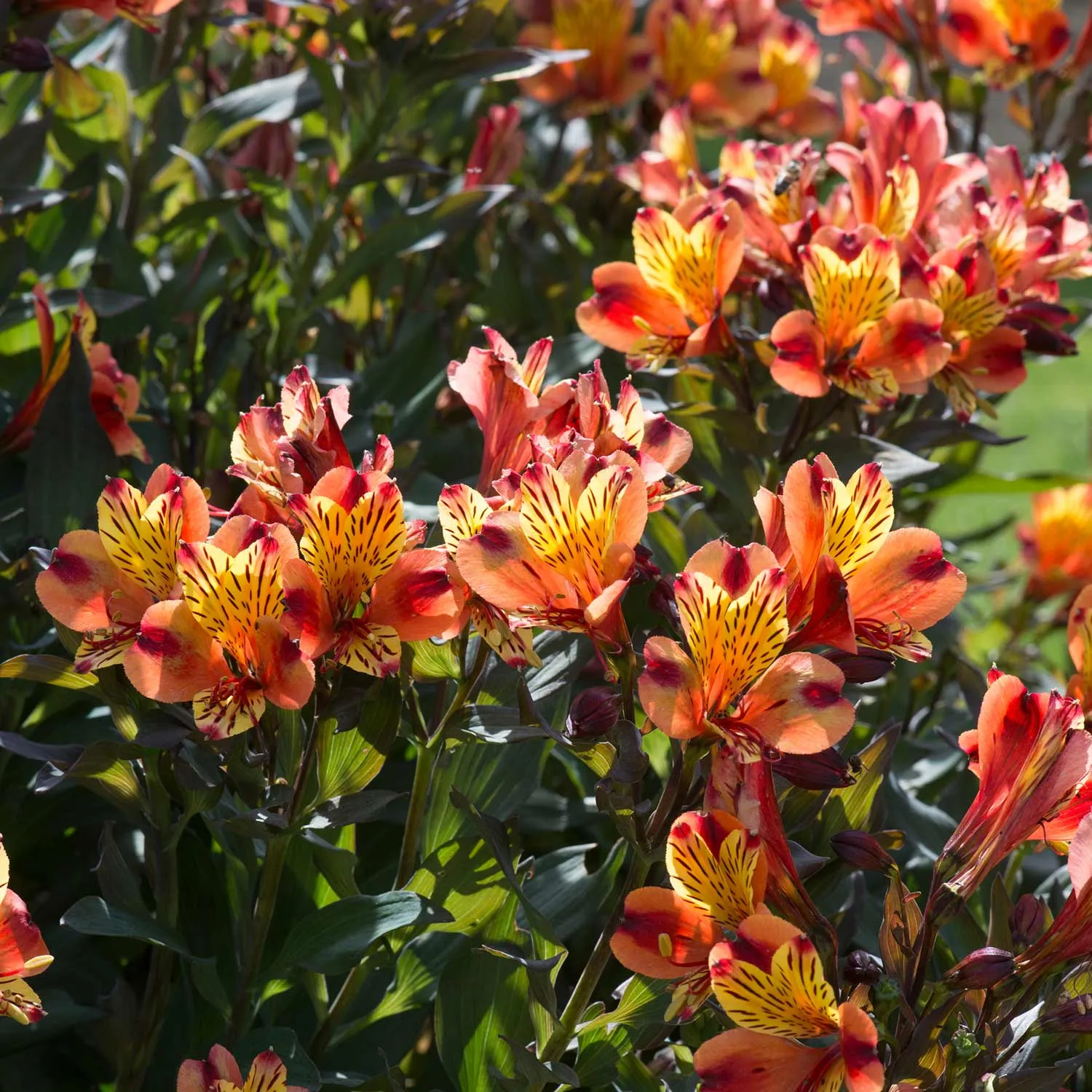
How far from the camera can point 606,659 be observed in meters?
0.78

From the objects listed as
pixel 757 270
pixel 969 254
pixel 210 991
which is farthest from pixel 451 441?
pixel 210 991

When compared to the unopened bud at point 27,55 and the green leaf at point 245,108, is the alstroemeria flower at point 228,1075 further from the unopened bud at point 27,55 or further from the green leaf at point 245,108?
the green leaf at point 245,108

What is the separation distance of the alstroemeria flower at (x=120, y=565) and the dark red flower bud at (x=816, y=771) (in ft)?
1.14

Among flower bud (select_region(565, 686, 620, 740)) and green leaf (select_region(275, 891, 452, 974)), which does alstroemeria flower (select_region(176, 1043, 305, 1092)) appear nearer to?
green leaf (select_region(275, 891, 452, 974))

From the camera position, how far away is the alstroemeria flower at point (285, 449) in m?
0.78

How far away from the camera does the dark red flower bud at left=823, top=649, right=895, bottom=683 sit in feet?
2.49

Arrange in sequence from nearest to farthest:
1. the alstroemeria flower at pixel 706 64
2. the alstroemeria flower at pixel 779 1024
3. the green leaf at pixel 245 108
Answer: the alstroemeria flower at pixel 779 1024, the green leaf at pixel 245 108, the alstroemeria flower at pixel 706 64

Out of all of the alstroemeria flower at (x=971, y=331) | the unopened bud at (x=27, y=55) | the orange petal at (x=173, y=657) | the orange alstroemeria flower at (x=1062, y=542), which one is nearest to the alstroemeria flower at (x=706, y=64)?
the orange alstroemeria flower at (x=1062, y=542)

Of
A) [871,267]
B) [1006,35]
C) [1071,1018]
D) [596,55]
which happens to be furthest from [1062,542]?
[1071,1018]

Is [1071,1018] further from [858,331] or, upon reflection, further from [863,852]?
[858,331]

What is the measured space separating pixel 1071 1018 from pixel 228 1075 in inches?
17.5

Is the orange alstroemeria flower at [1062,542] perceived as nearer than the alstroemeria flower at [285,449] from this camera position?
No

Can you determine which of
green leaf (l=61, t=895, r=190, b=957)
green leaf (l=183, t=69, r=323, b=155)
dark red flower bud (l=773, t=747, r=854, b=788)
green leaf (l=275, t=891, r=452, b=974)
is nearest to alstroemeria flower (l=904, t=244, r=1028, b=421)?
dark red flower bud (l=773, t=747, r=854, b=788)

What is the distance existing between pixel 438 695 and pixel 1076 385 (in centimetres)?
Answer: 509
